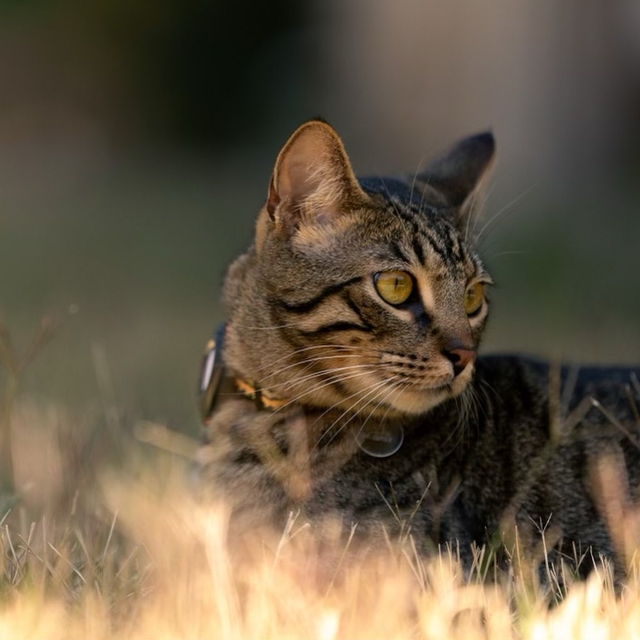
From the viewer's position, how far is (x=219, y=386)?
3.68 m

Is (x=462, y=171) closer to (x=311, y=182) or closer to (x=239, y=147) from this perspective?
(x=311, y=182)

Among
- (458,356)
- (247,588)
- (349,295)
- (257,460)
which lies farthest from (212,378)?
(247,588)

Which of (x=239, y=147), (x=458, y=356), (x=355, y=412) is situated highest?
(x=239, y=147)

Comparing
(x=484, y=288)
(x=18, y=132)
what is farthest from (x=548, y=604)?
(x=18, y=132)

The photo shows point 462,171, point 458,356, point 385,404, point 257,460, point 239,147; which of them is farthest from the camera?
point 239,147

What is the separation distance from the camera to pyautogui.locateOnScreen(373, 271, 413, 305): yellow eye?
327cm

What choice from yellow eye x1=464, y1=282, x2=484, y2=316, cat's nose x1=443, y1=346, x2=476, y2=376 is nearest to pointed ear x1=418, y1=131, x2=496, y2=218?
yellow eye x1=464, y1=282, x2=484, y2=316

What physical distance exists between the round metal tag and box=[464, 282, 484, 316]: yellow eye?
1.45ft

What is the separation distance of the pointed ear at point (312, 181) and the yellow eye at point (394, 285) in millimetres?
286

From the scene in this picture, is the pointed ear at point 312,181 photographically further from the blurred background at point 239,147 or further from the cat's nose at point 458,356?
the blurred background at point 239,147

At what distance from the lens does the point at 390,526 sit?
125 inches

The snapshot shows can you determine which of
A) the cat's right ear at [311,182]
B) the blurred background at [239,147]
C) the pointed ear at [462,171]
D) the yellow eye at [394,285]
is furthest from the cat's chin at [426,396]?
the blurred background at [239,147]

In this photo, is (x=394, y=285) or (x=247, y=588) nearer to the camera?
(x=247, y=588)

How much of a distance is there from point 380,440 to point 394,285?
488 mm
